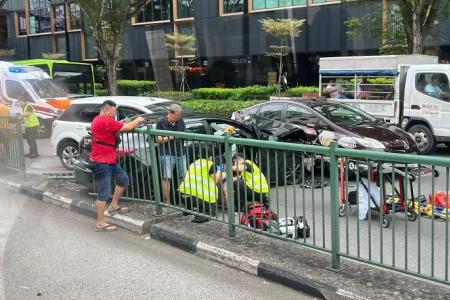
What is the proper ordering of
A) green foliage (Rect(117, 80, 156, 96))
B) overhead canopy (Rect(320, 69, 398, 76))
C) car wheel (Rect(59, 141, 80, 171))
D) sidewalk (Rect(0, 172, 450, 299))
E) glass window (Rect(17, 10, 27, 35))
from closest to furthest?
sidewalk (Rect(0, 172, 450, 299)) → car wheel (Rect(59, 141, 80, 171)) → overhead canopy (Rect(320, 69, 398, 76)) → green foliage (Rect(117, 80, 156, 96)) → glass window (Rect(17, 10, 27, 35))

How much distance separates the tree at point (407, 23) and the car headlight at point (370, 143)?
257 inches

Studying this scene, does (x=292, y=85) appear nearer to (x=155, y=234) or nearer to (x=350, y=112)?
(x=350, y=112)

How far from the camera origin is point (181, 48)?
33531mm

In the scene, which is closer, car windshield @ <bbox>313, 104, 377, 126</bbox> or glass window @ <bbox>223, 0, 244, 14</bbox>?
car windshield @ <bbox>313, 104, 377, 126</bbox>

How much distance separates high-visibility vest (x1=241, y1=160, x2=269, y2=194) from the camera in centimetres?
535

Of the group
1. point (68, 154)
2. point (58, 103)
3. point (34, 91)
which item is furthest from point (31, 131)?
point (34, 91)

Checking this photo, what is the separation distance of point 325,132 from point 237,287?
553 cm

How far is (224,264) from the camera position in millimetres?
5371

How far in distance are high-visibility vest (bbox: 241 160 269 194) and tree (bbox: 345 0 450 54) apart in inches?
425

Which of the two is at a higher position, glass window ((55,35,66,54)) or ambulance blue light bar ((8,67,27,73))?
glass window ((55,35,66,54))

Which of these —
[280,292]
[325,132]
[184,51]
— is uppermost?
[184,51]

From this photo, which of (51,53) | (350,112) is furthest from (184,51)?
(350,112)

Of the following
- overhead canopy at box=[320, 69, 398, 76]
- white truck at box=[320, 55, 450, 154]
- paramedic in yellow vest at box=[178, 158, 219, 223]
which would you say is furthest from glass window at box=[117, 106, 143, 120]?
overhead canopy at box=[320, 69, 398, 76]

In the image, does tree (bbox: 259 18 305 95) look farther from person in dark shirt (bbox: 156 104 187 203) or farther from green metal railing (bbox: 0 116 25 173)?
→ person in dark shirt (bbox: 156 104 187 203)
